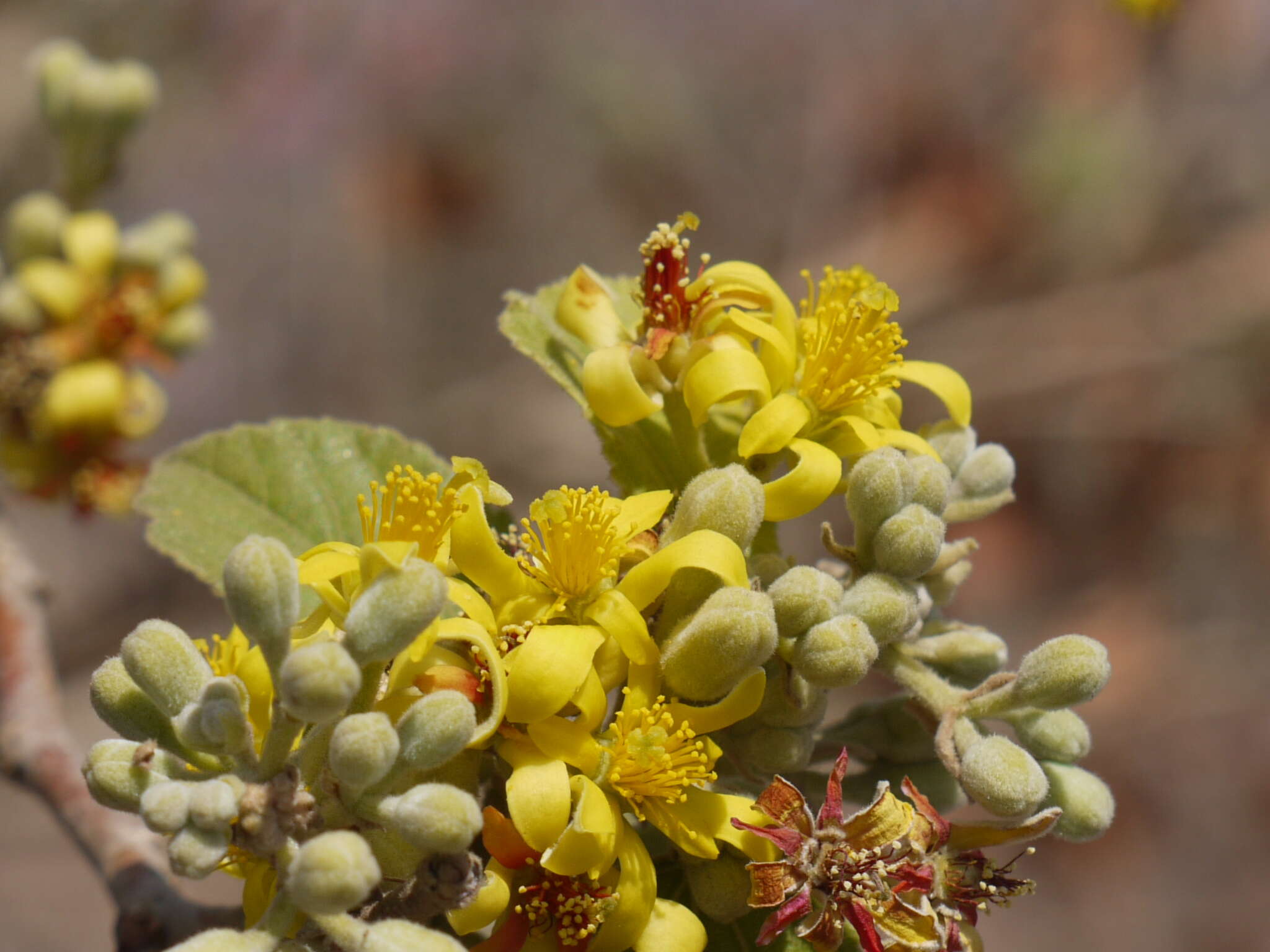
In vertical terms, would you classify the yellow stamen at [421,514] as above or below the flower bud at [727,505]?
below

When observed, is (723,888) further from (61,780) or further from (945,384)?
(61,780)

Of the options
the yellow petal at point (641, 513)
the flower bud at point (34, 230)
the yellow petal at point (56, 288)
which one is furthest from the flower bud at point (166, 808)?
the flower bud at point (34, 230)

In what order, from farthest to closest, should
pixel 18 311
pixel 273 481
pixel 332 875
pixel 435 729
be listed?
pixel 18 311 → pixel 273 481 → pixel 435 729 → pixel 332 875

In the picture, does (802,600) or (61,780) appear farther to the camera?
→ (61,780)

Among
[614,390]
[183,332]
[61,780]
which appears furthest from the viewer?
[183,332]

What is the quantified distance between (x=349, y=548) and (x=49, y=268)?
2273mm

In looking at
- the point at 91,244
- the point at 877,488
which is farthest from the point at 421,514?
the point at 91,244

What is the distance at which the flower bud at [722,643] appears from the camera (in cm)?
149

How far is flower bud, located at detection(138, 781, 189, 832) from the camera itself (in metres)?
1.26

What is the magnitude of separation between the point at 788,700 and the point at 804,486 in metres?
0.32

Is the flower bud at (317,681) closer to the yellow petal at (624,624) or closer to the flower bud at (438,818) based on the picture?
the flower bud at (438,818)

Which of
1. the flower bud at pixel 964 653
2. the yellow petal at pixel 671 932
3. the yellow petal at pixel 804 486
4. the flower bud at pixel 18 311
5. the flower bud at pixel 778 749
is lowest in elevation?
the yellow petal at pixel 671 932

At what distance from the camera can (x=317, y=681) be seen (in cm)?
124

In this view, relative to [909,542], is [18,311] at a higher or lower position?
higher
